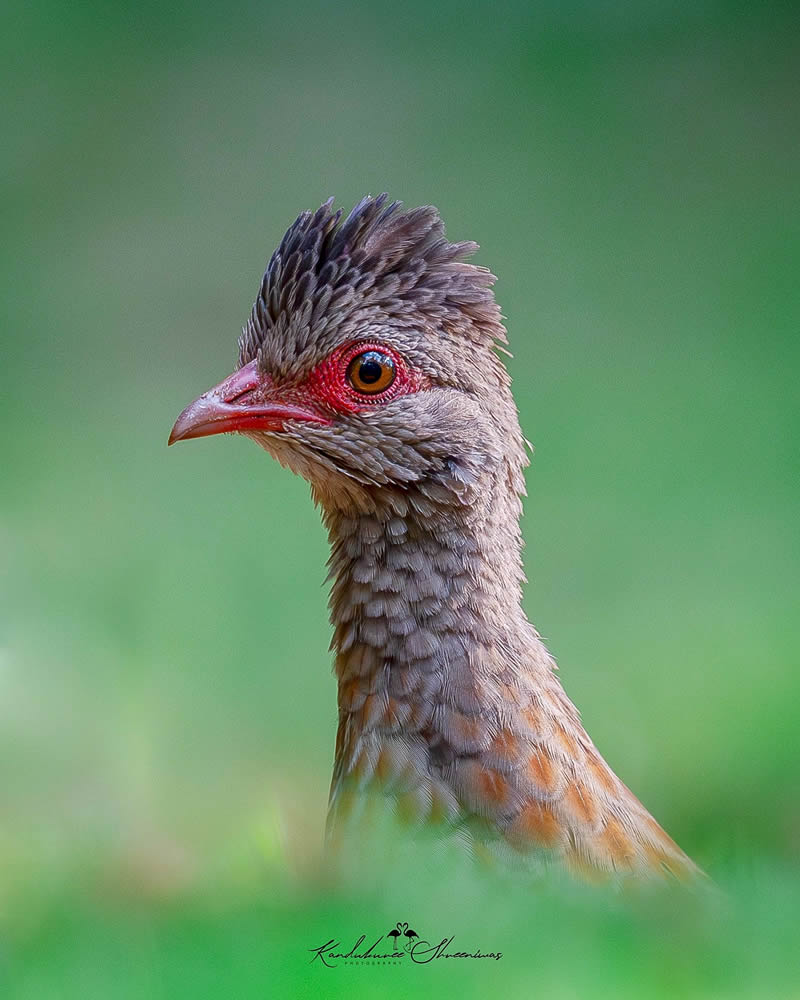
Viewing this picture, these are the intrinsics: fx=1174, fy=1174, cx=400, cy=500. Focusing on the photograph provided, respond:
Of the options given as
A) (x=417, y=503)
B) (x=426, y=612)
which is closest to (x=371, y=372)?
(x=417, y=503)

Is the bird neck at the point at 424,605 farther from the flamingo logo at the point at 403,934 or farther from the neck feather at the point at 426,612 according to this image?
the flamingo logo at the point at 403,934

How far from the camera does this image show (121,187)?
76.9 inches

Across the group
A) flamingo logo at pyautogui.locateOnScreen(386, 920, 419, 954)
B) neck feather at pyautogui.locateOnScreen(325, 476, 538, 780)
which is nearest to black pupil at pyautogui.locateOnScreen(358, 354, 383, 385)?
neck feather at pyautogui.locateOnScreen(325, 476, 538, 780)

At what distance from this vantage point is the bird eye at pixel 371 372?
3.66 feet

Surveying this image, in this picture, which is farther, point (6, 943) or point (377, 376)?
point (377, 376)

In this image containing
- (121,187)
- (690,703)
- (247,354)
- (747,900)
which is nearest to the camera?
(747,900)

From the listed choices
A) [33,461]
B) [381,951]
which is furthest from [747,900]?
[33,461]

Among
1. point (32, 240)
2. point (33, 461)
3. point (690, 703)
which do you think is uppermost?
point (32, 240)

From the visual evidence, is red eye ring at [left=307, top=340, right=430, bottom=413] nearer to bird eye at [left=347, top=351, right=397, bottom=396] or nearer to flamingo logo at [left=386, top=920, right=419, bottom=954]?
bird eye at [left=347, top=351, right=397, bottom=396]

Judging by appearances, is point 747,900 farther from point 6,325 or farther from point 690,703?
point 6,325

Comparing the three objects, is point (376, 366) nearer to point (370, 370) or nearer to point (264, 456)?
point (370, 370)

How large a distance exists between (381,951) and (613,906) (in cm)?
18

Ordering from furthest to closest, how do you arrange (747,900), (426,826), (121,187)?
1. (121,187)
2. (426,826)
3. (747,900)

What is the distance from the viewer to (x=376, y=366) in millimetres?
1116
